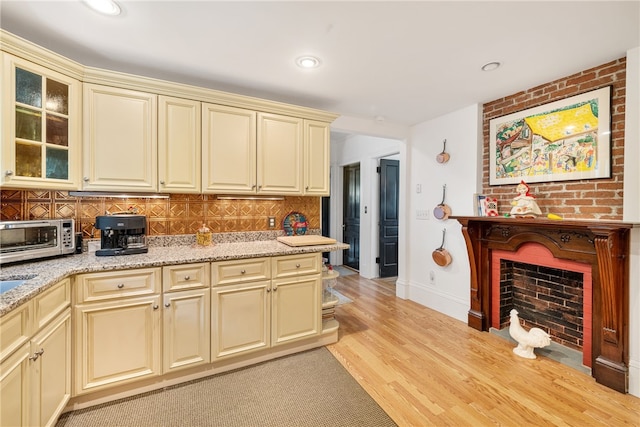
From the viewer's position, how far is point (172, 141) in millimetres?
2309

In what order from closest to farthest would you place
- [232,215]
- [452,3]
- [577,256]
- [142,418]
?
[452,3]
[142,418]
[577,256]
[232,215]

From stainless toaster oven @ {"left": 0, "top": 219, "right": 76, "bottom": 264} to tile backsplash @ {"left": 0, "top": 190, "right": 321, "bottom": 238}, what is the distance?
1.03 ft

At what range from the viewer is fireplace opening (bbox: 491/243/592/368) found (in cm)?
236

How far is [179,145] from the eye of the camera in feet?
7.66

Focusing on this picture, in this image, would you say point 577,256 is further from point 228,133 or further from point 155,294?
point 155,294

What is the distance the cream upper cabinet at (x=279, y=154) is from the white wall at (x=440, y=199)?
5.95 ft

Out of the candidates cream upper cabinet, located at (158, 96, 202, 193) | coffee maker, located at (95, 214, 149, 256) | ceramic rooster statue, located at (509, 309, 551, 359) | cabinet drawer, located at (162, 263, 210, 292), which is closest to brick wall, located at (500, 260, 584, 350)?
ceramic rooster statue, located at (509, 309, 551, 359)

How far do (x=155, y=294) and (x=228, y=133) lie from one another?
141cm

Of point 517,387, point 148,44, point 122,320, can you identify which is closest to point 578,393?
point 517,387

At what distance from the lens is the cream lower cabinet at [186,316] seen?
2000mm

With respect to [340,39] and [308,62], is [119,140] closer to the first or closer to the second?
[308,62]

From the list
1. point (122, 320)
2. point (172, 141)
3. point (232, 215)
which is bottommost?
point (122, 320)

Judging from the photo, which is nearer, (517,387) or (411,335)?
(517,387)

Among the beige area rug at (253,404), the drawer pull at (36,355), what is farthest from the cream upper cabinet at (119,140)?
the beige area rug at (253,404)
